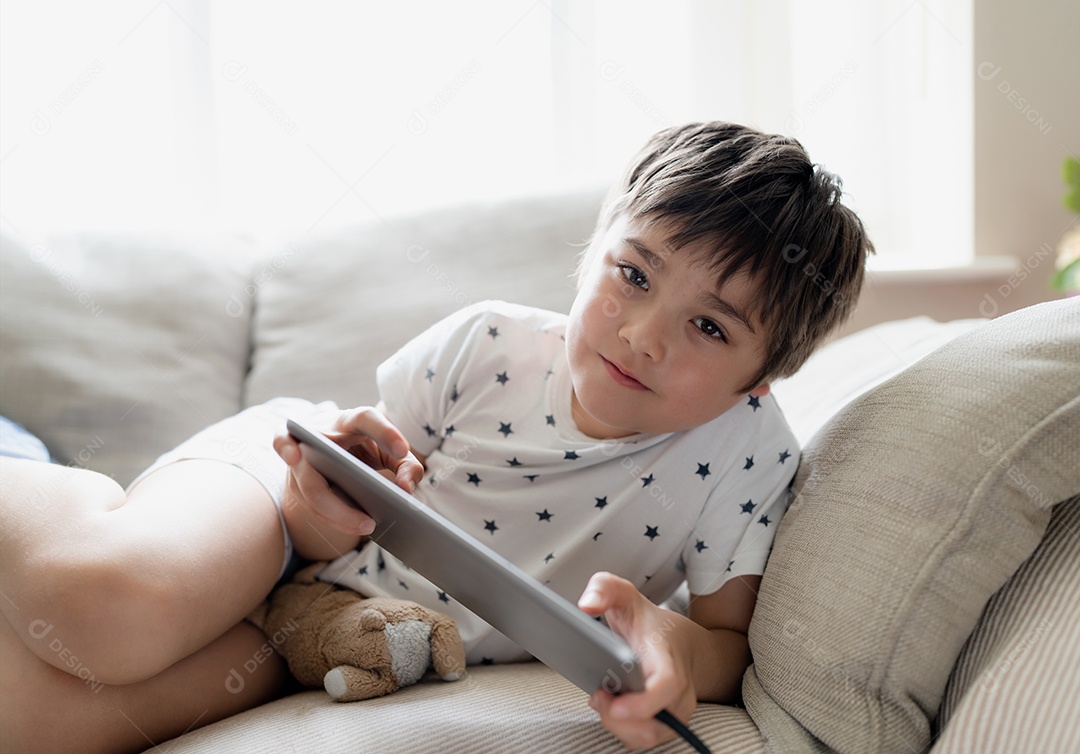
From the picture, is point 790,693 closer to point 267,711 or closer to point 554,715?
point 554,715

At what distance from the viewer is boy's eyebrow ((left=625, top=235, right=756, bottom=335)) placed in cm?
80

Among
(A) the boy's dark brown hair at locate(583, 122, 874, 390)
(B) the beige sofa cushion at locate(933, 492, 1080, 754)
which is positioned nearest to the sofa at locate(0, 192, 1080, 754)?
(B) the beige sofa cushion at locate(933, 492, 1080, 754)

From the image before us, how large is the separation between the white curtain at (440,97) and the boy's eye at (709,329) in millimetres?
1039

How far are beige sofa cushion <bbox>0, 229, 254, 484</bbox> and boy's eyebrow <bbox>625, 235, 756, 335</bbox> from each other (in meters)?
0.72

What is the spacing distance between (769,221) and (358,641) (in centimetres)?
55

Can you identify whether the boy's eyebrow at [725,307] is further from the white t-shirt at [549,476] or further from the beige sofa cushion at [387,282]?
the beige sofa cushion at [387,282]

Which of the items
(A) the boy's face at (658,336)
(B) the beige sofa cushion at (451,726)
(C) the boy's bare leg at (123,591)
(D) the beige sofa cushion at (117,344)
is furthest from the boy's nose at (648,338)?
(D) the beige sofa cushion at (117,344)

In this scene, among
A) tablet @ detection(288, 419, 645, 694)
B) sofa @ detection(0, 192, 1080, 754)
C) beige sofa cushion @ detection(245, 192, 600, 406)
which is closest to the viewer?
tablet @ detection(288, 419, 645, 694)

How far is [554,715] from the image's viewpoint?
0.72 meters

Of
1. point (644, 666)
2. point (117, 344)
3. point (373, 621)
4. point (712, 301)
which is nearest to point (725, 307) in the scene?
point (712, 301)

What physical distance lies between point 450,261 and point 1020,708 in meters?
0.92

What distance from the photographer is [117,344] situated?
1.20 meters

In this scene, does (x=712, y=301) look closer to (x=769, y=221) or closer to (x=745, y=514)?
(x=769, y=221)

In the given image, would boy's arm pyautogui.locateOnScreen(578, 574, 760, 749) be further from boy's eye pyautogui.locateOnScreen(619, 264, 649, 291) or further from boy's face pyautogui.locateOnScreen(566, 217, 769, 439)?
boy's eye pyautogui.locateOnScreen(619, 264, 649, 291)
